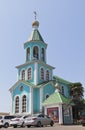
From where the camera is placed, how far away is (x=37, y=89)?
36.7 m

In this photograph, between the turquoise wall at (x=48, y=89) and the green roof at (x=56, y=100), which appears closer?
the green roof at (x=56, y=100)

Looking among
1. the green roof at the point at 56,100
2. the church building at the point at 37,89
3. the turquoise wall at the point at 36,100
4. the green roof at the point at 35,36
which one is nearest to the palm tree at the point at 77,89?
the church building at the point at 37,89

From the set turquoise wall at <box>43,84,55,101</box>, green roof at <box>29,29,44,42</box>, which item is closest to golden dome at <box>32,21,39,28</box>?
green roof at <box>29,29,44,42</box>

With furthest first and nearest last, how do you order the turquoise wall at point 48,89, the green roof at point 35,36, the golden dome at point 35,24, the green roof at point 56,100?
the golden dome at point 35,24, the green roof at point 35,36, the turquoise wall at point 48,89, the green roof at point 56,100

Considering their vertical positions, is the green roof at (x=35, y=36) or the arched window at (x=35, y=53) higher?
the green roof at (x=35, y=36)

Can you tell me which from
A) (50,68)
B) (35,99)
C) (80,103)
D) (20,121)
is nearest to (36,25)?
(50,68)

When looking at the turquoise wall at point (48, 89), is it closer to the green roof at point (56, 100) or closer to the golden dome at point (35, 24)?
the green roof at point (56, 100)

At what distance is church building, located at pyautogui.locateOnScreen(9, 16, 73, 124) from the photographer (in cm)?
3272

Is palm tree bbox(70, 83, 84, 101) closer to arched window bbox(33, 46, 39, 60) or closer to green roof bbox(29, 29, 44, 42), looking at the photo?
arched window bbox(33, 46, 39, 60)

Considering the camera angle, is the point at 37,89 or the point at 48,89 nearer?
the point at 37,89

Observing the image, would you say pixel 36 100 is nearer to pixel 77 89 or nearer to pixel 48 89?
pixel 48 89

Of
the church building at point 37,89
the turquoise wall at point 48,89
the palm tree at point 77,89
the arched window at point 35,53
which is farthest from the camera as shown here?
the palm tree at point 77,89

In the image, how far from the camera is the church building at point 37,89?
107ft

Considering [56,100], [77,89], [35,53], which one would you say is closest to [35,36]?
[35,53]
